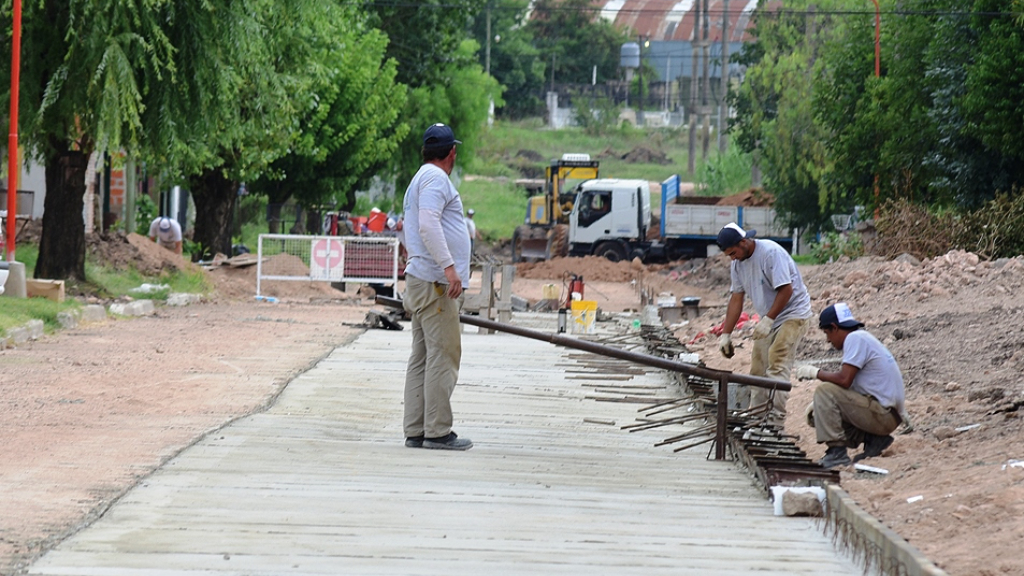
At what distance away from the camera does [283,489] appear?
6.99 m

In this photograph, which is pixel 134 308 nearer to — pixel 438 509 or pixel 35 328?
pixel 35 328

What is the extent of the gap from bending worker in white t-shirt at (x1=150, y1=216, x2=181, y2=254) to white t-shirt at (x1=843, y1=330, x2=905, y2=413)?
22800 millimetres

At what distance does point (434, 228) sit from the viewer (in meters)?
8.34

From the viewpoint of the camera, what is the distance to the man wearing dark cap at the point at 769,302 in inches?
385

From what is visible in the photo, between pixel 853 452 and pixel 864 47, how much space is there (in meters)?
29.3

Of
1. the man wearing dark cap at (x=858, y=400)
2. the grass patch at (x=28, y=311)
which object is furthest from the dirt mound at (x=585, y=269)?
the man wearing dark cap at (x=858, y=400)

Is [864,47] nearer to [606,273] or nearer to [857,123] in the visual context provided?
[857,123]

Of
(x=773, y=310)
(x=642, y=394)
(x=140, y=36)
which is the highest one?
(x=140, y=36)

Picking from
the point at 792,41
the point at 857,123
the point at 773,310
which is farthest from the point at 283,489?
the point at 792,41

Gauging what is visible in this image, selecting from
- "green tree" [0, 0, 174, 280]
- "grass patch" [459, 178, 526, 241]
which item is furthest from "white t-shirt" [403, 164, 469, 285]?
"grass patch" [459, 178, 526, 241]

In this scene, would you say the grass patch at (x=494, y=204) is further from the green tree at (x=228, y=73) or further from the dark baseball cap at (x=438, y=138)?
the dark baseball cap at (x=438, y=138)

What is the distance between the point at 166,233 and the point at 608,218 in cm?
1917

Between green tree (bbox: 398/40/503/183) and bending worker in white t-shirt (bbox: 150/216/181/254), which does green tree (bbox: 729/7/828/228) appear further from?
bending worker in white t-shirt (bbox: 150/216/181/254)

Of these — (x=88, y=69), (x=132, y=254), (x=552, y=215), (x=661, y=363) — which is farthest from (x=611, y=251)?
(x=661, y=363)
